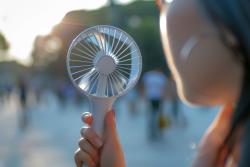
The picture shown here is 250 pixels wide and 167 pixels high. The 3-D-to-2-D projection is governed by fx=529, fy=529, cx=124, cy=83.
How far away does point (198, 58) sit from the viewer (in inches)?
38.7

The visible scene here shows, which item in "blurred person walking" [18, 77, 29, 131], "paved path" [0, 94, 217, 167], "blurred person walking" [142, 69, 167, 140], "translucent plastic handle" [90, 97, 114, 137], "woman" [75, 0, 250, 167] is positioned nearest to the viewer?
"woman" [75, 0, 250, 167]

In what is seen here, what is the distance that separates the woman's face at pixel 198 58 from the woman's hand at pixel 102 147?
28 cm

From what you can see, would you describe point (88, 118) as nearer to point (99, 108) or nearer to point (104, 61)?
point (99, 108)

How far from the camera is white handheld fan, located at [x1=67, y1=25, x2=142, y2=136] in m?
1.28

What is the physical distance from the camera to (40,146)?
28.4 feet

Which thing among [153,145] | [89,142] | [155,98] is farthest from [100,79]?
[155,98]

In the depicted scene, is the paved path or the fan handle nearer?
the fan handle

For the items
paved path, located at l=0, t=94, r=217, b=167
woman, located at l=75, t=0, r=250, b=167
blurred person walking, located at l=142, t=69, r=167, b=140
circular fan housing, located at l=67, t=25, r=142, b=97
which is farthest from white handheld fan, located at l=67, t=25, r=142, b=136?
blurred person walking, located at l=142, t=69, r=167, b=140

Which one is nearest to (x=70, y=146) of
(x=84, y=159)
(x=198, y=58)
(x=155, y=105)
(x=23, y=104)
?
(x=155, y=105)

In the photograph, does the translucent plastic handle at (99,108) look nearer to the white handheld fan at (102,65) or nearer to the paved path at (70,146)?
the white handheld fan at (102,65)

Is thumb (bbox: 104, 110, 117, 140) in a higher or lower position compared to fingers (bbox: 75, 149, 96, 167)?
higher

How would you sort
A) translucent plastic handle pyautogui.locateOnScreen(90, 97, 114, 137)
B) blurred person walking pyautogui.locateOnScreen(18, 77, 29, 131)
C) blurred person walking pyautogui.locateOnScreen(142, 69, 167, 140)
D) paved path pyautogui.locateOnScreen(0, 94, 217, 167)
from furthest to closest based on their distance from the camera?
blurred person walking pyautogui.locateOnScreen(18, 77, 29, 131)
blurred person walking pyautogui.locateOnScreen(142, 69, 167, 140)
paved path pyautogui.locateOnScreen(0, 94, 217, 167)
translucent plastic handle pyautogui.locateOnScreen(90, 97, 114, 137)

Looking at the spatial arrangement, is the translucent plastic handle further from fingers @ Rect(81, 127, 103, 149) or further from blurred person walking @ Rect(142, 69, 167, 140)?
blurred person walking @ Rect(142, 69, 167, 140)

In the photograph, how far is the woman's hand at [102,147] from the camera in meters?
1.28
